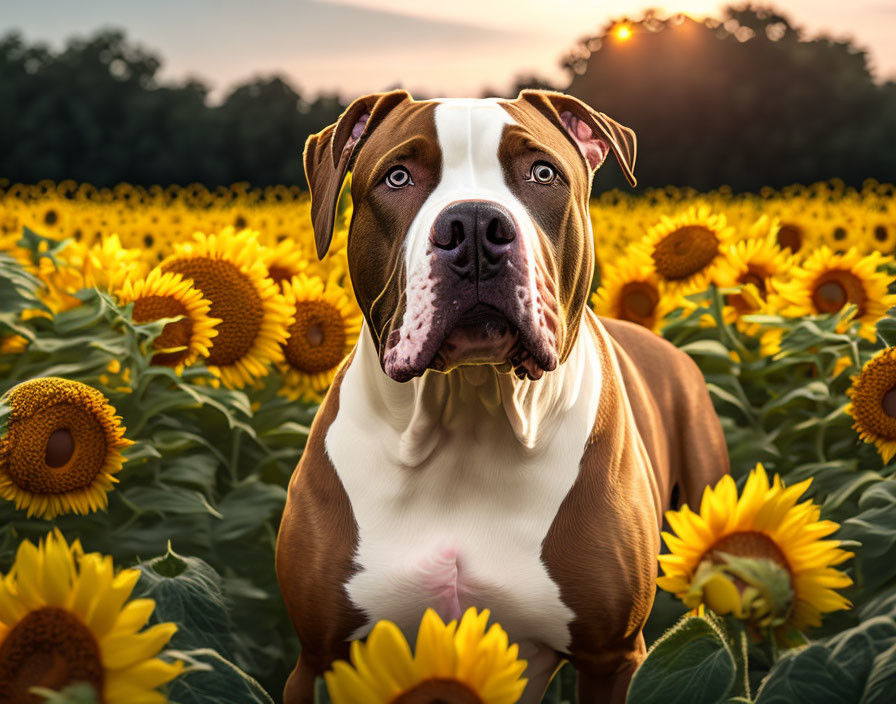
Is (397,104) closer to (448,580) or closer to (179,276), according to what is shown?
(179,276)

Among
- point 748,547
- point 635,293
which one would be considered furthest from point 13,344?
point 635,293

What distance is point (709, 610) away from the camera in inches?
58.5

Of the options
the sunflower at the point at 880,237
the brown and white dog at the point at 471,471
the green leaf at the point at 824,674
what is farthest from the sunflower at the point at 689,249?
the sunflower at the point at 880,237


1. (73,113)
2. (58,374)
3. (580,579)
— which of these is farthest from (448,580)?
(73,113)

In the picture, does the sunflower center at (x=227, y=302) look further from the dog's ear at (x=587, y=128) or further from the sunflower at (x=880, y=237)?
the sunflower at (x=880, y=237)

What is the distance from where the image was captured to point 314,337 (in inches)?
136

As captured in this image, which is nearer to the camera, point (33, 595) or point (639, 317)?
point (33, 595)

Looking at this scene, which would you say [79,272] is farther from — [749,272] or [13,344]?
[749,272]

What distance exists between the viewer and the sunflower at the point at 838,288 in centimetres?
353

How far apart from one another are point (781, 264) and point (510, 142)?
2.15 meters

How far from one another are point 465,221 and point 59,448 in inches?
45.1

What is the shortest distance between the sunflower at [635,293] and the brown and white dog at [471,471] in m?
1.73

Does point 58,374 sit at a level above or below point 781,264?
below

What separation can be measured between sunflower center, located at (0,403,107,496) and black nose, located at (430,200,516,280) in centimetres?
100
